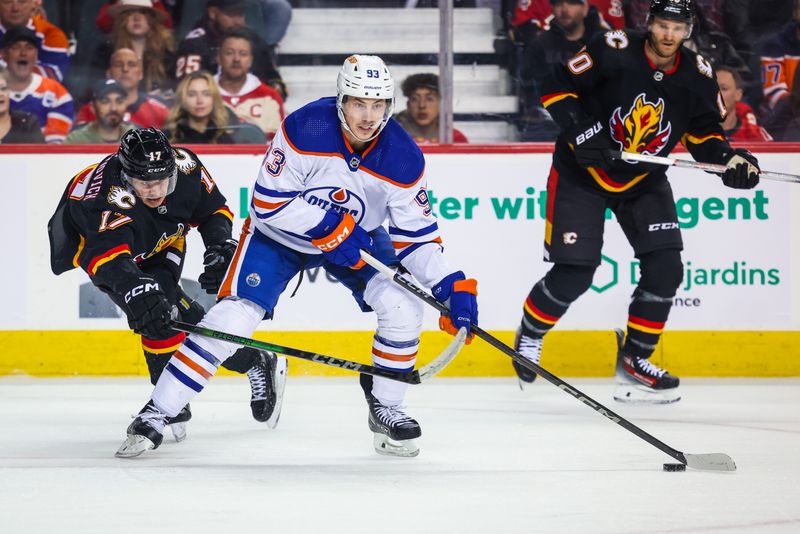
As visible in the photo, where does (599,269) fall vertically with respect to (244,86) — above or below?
below

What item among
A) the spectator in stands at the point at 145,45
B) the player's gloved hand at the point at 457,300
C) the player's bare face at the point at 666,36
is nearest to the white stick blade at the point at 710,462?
the player's gloved hand at the point at 457,300

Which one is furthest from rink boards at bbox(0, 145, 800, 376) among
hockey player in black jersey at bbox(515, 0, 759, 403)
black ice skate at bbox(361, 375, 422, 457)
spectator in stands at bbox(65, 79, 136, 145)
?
black ice skate at bbox(361, 375, 422, 457)

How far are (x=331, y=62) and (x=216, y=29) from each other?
517 millimetres

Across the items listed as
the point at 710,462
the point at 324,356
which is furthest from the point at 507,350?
the point at 710,462

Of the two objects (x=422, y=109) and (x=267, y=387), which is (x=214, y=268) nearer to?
(x=267, y=387)

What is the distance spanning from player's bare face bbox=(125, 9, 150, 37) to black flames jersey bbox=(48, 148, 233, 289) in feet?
5.49

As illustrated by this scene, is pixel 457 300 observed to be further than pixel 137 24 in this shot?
No

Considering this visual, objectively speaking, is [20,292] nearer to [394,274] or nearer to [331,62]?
[331,62]

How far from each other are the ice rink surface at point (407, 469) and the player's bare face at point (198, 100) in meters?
1.26

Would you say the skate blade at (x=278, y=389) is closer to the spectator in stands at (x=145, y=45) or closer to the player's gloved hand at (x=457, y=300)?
the player's gloved hand at (x=457, y=300)

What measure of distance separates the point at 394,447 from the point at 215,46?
8.43ft

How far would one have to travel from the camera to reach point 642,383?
460 cm

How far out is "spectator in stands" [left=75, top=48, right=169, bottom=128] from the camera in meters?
5.26

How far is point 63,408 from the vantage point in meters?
4.30
